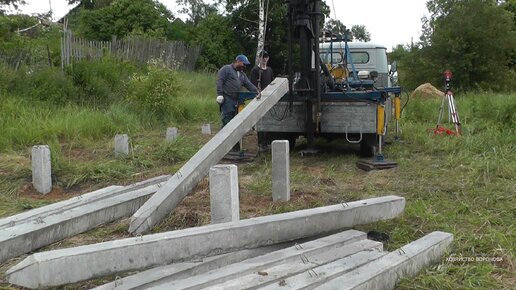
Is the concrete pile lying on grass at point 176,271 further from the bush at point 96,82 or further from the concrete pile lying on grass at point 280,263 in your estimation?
the bush at point 96,82

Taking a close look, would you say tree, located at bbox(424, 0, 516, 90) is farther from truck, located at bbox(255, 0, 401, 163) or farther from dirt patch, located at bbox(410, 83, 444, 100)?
truck, located at bbox(255, 0, 401, 163)

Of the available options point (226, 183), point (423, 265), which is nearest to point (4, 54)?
point (226, 183)

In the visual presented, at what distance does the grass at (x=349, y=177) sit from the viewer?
4.29 metres

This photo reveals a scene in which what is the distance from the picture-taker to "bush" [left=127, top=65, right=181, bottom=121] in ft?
43.5

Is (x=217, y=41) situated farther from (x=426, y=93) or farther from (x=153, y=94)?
(x=153, y=94)

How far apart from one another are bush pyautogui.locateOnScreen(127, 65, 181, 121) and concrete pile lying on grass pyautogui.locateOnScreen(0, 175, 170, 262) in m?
7.87

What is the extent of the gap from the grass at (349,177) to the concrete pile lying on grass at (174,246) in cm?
31

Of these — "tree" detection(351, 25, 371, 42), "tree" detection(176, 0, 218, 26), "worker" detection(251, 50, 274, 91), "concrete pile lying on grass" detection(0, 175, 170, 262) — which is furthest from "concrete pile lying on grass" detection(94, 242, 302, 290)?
"tree" detection(176, 0, 218, 26)

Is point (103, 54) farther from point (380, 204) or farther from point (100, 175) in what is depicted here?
point (380, 204)

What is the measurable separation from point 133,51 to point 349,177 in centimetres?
1290

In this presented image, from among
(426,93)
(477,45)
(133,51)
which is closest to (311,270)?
(133,51)

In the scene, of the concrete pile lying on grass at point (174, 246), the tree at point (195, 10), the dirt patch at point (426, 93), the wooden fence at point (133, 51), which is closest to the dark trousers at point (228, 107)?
the concrete pile lying on grass at point (174, 246)

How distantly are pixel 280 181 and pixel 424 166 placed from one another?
112 inches

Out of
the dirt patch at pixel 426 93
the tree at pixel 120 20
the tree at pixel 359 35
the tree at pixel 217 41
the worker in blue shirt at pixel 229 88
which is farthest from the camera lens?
the tree at pixel 120 20
